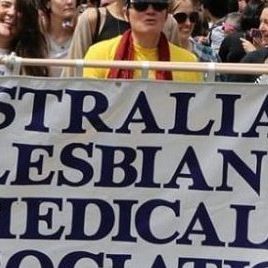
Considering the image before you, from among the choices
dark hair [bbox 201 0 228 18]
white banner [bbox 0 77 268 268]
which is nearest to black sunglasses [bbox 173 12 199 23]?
white banner [bbox 0 77 268 268]

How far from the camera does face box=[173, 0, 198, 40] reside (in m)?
7.51

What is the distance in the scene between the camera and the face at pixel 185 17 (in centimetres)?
A: 751

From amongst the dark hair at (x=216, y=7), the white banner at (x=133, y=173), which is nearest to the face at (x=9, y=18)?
the white banner at (x=133, y=173)

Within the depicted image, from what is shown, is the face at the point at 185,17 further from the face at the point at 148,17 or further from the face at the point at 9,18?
the face at the point at 148,17

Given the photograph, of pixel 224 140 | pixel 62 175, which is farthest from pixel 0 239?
pixel 224 140

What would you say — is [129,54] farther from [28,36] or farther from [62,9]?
[62,9]

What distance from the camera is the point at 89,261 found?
478 cm

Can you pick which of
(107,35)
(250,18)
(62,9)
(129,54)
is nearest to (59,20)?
(62,9)

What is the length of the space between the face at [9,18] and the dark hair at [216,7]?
7.29m

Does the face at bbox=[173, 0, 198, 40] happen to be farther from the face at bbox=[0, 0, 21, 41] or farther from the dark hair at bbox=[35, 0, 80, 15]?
the face at bbox=[0, 0, 21, 41]

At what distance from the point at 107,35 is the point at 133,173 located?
1.68 metres

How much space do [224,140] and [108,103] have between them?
0.52 metres

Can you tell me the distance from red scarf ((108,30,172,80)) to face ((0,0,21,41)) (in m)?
0.94

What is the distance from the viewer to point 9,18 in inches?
242
